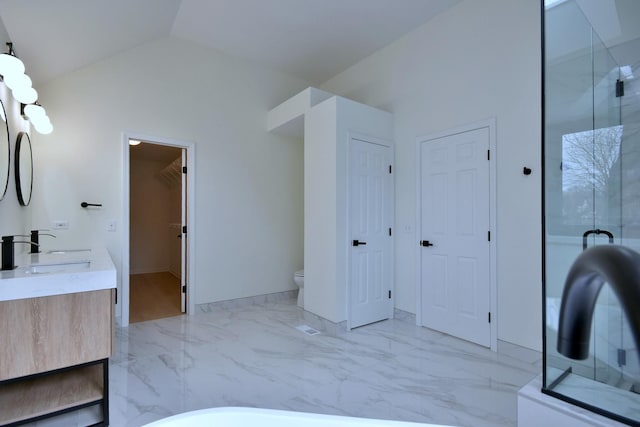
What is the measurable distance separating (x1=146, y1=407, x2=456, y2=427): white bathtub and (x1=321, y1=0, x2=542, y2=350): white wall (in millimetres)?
2402

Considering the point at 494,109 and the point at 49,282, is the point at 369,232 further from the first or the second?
the point at 49,282

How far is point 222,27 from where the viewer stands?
3.53 metres

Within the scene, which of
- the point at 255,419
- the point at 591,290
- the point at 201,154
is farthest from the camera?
the point at 201,154

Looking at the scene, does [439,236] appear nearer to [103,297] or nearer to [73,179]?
[103,297]

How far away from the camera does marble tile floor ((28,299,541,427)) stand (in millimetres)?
1971

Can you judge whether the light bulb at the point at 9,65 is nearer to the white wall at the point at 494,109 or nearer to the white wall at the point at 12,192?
the white wall at the point at 12,192

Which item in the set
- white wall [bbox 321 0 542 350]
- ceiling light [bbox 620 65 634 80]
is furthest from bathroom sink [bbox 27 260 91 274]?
ceiling light [bbox 620 65 634 80]

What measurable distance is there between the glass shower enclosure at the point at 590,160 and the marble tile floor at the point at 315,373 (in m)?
0.68

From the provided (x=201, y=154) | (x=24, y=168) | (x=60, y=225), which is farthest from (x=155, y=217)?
(x=24, y=168)

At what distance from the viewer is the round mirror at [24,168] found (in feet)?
8.16

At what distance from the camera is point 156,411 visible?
193 centimetres

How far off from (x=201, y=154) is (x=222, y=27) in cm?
145

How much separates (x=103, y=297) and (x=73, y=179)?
2.10 metres

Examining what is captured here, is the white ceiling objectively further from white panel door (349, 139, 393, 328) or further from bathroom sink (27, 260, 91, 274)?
bathroom sink (27, 260, 91, 274)
